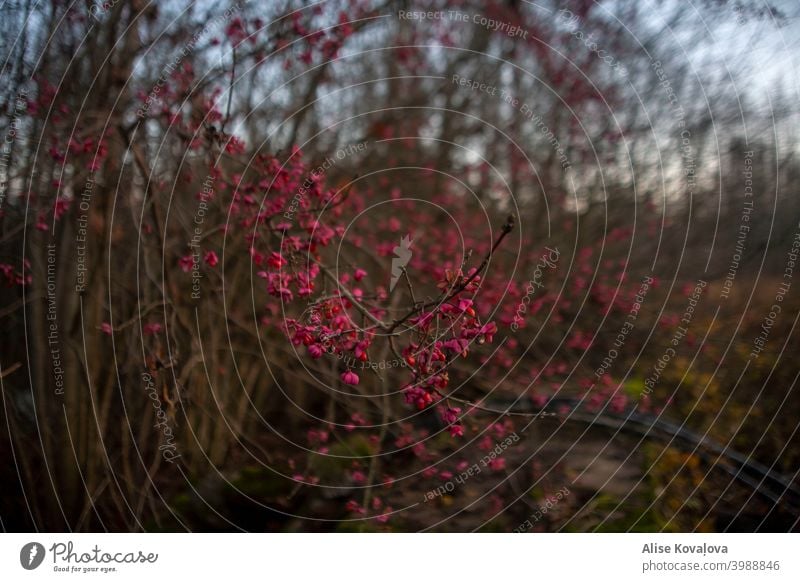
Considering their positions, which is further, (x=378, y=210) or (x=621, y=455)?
(x=378, y=210)

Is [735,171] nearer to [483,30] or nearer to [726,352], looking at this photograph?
[726,352]

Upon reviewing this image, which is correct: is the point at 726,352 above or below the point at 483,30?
below

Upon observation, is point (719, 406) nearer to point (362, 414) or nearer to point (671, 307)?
point (671, 307)

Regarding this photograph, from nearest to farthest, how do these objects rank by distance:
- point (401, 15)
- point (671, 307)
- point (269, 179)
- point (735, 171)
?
1. point (269, 179)
2. point (401, 15)
3. point (735, 171)
4. point (671, 307)

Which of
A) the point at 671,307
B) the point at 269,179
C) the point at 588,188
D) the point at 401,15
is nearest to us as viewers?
the point at 269,179

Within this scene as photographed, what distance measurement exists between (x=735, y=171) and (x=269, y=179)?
119 inches

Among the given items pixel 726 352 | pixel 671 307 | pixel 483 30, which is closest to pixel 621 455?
pixel 726 352

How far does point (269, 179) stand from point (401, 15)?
A: 59.9 inches

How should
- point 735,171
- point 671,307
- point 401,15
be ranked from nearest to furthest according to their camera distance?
point 401,15 < point 735,171 < point 671,307

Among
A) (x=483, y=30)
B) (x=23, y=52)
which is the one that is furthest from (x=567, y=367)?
(x=23, y=52)

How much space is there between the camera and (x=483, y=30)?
4031 millimetres
